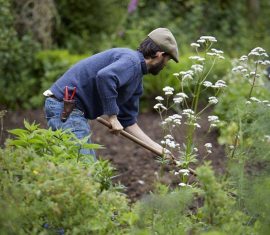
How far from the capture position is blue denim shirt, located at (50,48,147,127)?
454cm

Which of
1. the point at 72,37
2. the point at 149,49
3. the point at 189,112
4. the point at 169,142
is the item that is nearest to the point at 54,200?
the point at 169,142

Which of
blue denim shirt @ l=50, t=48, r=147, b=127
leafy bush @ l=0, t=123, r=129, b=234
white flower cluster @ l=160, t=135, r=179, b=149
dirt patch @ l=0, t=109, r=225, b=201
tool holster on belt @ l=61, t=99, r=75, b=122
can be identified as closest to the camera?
leafy bush @ l=0, t=123, r=129, b=234

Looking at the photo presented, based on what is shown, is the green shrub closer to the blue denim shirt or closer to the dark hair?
the blue denim shirt

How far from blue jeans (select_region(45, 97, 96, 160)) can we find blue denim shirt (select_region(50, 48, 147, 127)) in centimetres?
6

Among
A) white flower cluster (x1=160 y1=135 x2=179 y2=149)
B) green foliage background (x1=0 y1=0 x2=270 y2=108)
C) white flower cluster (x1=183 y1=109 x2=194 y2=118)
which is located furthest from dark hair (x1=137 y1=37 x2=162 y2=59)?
green foliage background (x1=0 y1=0 x2=270 y2=108)

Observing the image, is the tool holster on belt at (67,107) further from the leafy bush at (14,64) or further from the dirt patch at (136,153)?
the leafy bush at (14,64)

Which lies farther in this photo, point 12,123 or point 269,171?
point 12,123

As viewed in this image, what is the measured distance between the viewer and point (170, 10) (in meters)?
13.4

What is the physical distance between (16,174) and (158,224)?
76 cm

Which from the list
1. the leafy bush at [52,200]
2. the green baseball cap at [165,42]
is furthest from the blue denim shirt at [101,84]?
the leafy bush at [52,200]

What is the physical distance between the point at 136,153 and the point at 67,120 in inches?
121

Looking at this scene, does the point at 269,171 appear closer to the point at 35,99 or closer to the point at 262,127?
the point at 262,127

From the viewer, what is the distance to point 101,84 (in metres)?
4.50

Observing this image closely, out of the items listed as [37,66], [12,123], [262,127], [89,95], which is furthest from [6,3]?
[262,127]
